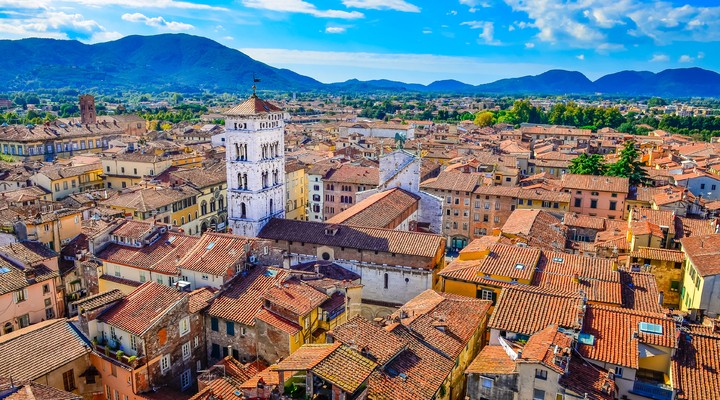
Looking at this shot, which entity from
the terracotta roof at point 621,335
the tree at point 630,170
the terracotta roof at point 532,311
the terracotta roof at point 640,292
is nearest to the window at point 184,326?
the terracotta roof at point 532,311

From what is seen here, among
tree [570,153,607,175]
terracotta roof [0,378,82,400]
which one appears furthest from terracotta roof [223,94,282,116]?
tree [570,153,607,175]

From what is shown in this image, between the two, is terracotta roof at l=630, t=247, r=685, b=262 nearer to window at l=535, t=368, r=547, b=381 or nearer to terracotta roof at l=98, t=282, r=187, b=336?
window at l=535, t=368, r=547, b=381

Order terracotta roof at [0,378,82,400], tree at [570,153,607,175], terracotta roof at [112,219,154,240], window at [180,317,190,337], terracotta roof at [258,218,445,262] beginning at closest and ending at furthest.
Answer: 1. terracotta roof at [0,378,82,400]
2. window at [180,317,190,337]
3. terracotta roof at [258,218,445,262]
4. terracotta roof at [112,219,154,240]
5. tree at [570,153,607,175]

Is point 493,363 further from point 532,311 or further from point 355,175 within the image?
point 355,175

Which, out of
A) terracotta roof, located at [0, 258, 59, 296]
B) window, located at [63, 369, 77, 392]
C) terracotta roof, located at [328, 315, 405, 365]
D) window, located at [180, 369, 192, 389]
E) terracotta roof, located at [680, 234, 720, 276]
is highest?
terracotta roof, located at [680, 234, 720, 276]

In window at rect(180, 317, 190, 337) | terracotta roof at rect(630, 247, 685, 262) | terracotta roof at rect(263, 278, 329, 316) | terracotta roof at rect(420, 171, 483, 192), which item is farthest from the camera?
terracotta roof at rect(420, 171, 483, 192)

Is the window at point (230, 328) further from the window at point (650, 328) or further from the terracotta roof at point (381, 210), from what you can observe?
the window at point (650, 328)

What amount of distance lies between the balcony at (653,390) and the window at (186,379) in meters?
24.6

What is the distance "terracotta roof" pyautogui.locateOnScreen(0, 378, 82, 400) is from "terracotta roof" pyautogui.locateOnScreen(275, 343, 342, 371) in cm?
982

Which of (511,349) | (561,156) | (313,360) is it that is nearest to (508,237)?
(511,349)

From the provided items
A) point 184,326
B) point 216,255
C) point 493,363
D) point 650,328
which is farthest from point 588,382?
point 216,255

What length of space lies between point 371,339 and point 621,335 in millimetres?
12328

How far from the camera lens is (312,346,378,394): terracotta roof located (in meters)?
22.2

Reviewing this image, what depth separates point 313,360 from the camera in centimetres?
2334
